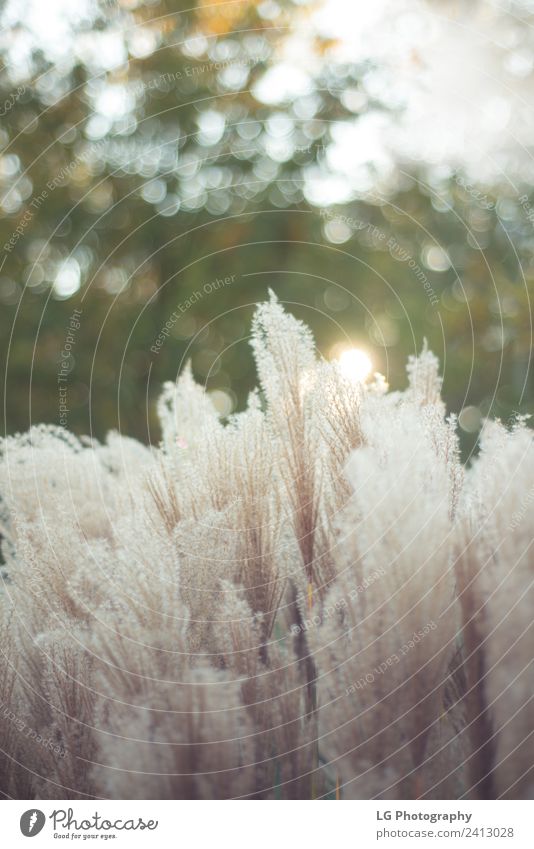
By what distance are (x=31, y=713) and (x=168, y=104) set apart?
3147mm

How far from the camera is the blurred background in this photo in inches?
109

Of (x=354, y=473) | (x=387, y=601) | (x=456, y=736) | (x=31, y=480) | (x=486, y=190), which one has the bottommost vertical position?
(x=456, y=736)

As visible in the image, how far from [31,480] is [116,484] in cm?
10

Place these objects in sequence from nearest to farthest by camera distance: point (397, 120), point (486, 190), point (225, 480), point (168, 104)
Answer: point (225, 480) → point (397, 120) → point (486, 190) → point (168, 104)

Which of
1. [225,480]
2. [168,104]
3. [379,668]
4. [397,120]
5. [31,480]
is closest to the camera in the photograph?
[379,668]

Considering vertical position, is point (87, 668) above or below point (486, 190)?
below

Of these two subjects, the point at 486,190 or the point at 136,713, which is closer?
the point at 136,713

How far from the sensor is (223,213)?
331 centimetres

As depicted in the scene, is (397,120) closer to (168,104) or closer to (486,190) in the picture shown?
(486,190)

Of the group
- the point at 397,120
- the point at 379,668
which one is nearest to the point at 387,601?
the point at 379,668

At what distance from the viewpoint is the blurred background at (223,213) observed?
2762mm

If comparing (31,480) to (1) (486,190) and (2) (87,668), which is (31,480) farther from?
(1) (486,190)

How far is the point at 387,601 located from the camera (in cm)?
60

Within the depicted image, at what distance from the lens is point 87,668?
26.2 inches
